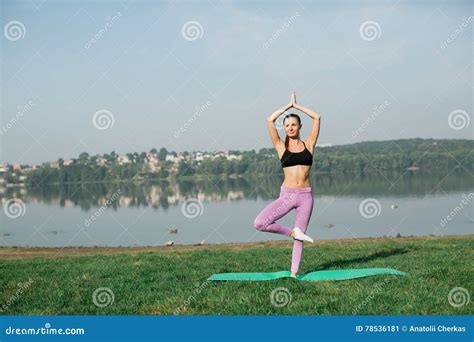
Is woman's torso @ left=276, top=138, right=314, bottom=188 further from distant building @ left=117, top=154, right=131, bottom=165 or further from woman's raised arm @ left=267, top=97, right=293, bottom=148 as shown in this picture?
distant building @ left=117, top=154, right=131, bottom=165

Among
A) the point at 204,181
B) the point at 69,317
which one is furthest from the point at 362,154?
the point at 69,317

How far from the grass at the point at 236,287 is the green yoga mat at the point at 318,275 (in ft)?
0.77

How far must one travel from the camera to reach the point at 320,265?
30.5 feet

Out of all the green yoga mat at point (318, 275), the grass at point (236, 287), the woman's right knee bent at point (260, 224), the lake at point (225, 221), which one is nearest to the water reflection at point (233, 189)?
the lake at point (225, 221)

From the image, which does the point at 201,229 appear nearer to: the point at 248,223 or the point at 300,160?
the point at 248,223

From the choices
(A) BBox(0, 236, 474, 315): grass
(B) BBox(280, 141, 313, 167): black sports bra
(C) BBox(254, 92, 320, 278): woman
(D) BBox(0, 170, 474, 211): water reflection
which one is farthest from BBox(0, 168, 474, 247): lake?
(B) BBox(280, 141, 313, 167): black sports bra

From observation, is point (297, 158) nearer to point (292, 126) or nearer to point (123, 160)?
point (292, 126)

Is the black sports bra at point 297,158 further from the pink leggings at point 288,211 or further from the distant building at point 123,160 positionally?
the distant building at point 123,160

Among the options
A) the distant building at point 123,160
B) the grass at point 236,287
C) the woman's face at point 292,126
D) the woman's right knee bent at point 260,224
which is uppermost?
the distant building at point 123,160

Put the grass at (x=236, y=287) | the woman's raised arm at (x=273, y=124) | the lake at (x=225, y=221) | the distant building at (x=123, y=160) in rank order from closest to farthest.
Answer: the grass at (x=236, y=287) < the woman's raised arm at (x=273, y=124) < the lake at (x=225, y=221) < the distant building at (x=123, y=160)

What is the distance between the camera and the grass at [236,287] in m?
6.40

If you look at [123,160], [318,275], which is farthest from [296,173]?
[123,160]

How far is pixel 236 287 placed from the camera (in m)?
7.39

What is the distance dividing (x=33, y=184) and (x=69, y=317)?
5538 centimetres
